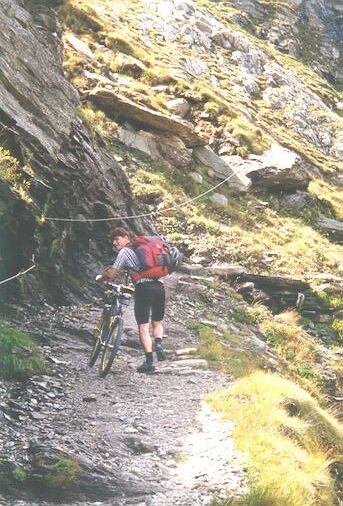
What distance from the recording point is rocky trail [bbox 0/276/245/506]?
5891 mm

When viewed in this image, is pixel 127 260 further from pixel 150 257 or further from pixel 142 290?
pixel 142 290

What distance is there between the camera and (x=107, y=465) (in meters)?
6.35

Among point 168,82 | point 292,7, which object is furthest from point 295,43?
point 168,82

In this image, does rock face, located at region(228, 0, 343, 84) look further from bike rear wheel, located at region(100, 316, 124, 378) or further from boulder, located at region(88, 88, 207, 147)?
bike rear wheel, located at region(100, 316, 124, 378)

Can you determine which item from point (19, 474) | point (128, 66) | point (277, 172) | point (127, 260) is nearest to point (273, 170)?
point (277, 172)

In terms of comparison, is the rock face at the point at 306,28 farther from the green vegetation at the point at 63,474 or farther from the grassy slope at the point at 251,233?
the green vegetation at the point at 63,474

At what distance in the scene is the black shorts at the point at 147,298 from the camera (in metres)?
9.45

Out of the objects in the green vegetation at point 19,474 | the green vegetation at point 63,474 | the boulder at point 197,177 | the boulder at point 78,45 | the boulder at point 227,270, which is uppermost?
the boulder at point 78,45

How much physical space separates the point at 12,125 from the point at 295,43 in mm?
55826

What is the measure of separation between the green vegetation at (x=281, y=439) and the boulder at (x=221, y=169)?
634 inches

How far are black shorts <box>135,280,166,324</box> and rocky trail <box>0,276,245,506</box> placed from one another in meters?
1.12

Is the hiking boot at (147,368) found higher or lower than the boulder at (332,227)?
higher

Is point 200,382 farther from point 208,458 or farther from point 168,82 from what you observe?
point 168,82

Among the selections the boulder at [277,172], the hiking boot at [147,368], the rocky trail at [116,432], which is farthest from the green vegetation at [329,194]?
the hiking boot at [147,368]
